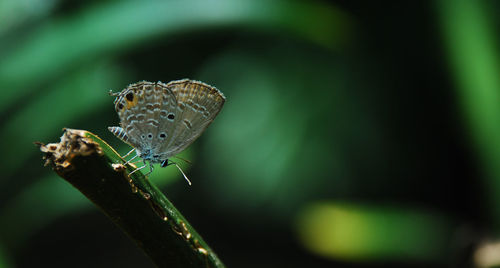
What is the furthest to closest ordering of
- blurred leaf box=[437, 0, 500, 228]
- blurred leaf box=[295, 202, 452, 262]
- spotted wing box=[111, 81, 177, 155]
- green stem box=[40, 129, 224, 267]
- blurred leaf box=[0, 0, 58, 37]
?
blurred leaf box=[0, 0, 58, 37], blurred leaf box=[437, 0, 500, 228], blurred leaf box=[295, 202, 452, 262], spotted wing box=[111, 81, 177, 155], green stem box=[40, 129, 224, 267]

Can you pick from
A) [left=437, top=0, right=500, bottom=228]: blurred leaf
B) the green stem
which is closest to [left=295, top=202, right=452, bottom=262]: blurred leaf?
[left=437, top=0, right=500, bottom=228]: blurred leaf

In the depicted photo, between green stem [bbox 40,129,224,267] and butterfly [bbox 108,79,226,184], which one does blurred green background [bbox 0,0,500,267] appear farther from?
green stem [bbox 40,129,224,267]

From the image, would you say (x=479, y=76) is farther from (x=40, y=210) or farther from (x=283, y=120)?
(x=40, y=210)

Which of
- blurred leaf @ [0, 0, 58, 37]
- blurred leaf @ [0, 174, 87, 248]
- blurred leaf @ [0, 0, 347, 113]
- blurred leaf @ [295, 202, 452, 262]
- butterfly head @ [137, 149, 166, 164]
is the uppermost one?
blurred leaf @ [0, 0, 58, 37]

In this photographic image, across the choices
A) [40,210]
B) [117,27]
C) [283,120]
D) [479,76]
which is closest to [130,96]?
[117,27]

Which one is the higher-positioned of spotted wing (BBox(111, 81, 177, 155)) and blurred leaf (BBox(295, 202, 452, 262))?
spotted wing (BBox(111, 81, 177, 155))

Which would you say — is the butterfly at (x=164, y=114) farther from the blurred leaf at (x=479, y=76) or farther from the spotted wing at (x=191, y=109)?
the blurred leaf at (x=479, y=76)

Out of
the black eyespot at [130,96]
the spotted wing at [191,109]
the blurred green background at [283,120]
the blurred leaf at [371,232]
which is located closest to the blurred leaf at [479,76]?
the blurred green background at [283,120]
